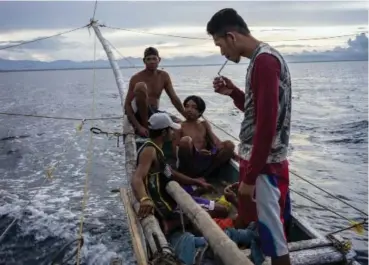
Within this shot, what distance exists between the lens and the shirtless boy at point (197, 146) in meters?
6.02

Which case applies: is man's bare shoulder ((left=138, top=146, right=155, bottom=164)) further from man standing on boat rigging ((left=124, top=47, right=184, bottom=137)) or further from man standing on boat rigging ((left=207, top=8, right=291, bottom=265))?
man standing on boat rigging ((left=124, top=47, right=184, bottom=137))

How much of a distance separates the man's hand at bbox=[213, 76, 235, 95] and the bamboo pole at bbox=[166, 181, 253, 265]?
1006mm

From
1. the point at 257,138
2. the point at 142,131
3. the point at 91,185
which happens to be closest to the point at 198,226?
the point at 257,138

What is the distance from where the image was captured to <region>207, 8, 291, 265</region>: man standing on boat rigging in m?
2.35

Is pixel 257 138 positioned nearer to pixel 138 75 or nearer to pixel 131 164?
pixel 131 164

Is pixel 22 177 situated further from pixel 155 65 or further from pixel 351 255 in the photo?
pixel 351 255

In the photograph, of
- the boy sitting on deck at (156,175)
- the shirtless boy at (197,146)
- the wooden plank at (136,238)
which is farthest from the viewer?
the shirtless boy at (197,146)

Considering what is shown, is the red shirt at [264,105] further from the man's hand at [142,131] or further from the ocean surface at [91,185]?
the man's hand at [142,131]

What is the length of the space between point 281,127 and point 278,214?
53 centimetres

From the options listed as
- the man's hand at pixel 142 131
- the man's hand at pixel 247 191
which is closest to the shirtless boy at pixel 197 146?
the man's hand at pixel 142 131

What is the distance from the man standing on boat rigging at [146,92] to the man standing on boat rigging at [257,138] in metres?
4.38

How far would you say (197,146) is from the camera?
21.9 feet

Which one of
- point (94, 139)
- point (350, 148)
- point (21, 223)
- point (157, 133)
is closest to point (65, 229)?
point (21, 223)

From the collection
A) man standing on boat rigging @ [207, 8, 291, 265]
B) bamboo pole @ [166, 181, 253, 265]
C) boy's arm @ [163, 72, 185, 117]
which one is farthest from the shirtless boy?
man standing on boat rigging @ [207, 8, 291, 265]
